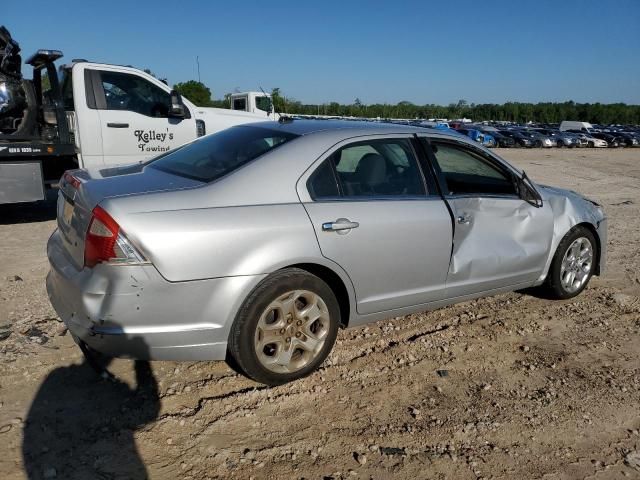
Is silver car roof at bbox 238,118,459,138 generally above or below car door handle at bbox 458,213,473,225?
above

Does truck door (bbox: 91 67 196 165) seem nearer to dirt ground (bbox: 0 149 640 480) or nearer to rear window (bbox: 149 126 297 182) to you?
dirt ground (bbox: 0 149 640 480)

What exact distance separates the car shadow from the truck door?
4.08 feet

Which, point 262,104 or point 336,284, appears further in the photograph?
point 262,104

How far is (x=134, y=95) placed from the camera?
26.9 ft

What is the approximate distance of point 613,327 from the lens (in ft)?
14.2

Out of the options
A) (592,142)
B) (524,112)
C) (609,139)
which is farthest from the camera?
(524,112)

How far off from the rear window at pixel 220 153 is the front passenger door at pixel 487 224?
1.19 meters

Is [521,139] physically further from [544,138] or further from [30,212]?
[30,212]

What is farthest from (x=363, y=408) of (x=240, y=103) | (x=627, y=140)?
(x=627, y=140)

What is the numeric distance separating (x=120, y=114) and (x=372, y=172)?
5538 mm

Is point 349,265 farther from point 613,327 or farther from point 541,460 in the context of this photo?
point 613,327

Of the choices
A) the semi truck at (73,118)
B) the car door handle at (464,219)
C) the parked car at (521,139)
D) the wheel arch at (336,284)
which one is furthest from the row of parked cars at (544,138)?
the wheel arch at (336,284)

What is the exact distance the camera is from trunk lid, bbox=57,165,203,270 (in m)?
2.90

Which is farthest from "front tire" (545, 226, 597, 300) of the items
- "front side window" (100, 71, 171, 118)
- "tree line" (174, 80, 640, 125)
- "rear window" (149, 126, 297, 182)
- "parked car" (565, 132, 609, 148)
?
"tree line" (174, 80, 640, 125)
